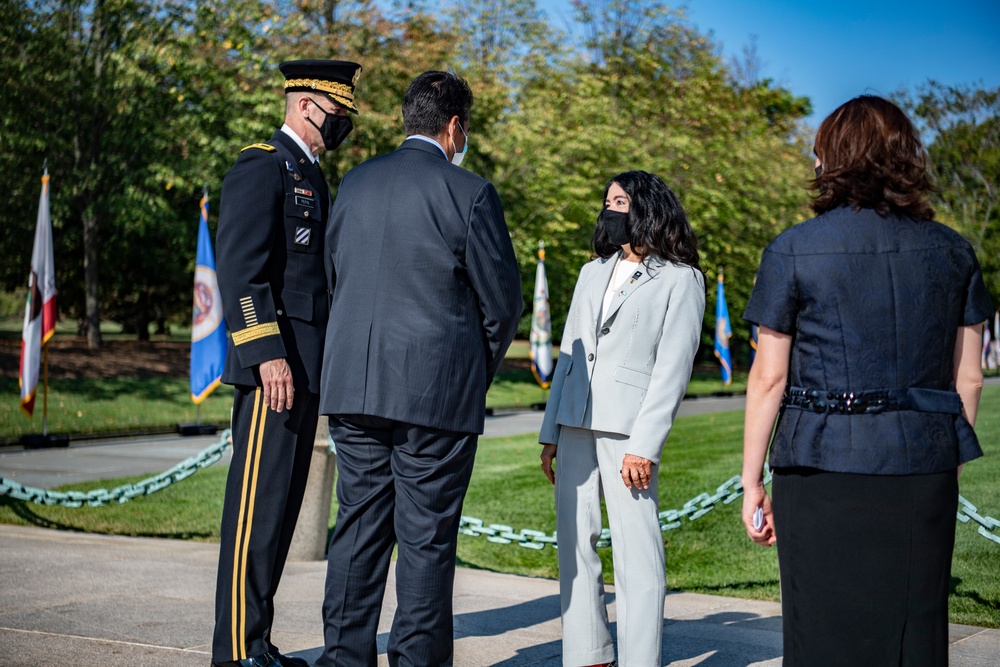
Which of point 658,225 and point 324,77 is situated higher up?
point 324,77

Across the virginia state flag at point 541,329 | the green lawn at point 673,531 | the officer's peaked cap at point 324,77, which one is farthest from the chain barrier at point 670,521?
the virginia state flag at point 541,329

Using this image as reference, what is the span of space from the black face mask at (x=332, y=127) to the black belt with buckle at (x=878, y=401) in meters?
2.27

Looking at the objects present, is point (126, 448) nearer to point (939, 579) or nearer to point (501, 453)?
point (501, 453)

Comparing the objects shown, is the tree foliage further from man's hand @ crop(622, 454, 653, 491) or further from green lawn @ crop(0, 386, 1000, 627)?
man's hand @ crop(622, 454, 653, 491)

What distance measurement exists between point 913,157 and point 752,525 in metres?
1.03

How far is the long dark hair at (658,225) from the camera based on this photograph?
416cm

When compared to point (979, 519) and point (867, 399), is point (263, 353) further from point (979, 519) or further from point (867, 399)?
point (979, 519)

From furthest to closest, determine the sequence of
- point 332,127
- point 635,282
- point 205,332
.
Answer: point 205,332 → point 332,127 → point 635,282

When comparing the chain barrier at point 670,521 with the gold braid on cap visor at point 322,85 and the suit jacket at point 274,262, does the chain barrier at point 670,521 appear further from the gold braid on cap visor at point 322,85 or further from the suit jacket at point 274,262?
the gold braid on cap visor at point 322,85

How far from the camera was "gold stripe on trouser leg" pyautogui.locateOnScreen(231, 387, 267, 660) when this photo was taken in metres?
3.96

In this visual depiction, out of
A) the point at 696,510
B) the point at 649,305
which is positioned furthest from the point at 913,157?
the point at 696,510

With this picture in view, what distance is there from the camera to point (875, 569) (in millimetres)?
2691

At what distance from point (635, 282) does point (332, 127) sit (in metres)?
1.32

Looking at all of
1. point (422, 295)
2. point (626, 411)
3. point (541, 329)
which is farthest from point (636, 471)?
point (541, 329)
